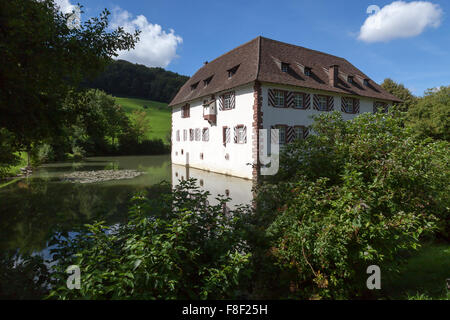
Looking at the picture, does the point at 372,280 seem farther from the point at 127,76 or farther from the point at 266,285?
the point at 127,76

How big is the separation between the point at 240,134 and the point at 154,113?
183ft

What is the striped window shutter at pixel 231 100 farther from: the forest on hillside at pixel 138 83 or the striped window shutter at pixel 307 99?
the forest on hillside at pixel 138 83

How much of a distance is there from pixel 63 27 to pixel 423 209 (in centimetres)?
781

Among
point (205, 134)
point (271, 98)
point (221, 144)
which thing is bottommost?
point (221, 144)

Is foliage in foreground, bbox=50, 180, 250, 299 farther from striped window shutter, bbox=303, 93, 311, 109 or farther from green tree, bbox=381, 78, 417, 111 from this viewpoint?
green tree, bbox=381, 78, 417, 111

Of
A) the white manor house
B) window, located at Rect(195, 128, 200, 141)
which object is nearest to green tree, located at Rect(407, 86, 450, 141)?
the white manor house

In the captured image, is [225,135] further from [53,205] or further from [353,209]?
[353,209]

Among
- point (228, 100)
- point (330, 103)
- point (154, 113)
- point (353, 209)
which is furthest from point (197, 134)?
point (154, 113)

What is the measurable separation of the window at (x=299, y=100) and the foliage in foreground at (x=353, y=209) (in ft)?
51.0

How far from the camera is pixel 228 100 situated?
20281mm

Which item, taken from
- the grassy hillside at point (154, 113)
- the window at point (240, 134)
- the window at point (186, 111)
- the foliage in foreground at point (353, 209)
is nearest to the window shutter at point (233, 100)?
the window at point (240, 134)

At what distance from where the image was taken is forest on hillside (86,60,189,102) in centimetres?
8156

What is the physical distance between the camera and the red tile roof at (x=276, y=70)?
18766 mm
